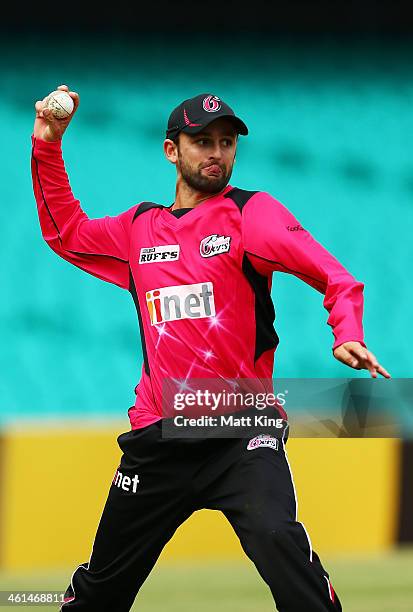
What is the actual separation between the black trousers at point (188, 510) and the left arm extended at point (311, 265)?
62 centimetres

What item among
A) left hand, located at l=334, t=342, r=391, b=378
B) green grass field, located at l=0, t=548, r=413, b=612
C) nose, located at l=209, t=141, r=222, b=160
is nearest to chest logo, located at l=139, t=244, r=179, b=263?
nose, located at l=209, t=141, r=222, b=160

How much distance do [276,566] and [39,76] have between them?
8243 mm

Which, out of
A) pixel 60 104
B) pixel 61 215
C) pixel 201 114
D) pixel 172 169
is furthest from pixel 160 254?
pixel 172 169

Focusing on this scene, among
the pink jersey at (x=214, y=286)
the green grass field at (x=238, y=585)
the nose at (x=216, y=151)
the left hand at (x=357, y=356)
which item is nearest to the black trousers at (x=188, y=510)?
the pink jersey at (x=214, y=286)

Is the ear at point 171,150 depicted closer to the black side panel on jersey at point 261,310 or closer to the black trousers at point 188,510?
the black side panel on jersey at point 261,310

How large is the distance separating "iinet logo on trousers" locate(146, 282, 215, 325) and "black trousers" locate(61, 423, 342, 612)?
439 millimetres

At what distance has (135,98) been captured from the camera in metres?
11.7

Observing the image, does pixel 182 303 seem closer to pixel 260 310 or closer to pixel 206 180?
pixel 260 310

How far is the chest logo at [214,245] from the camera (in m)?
4.75

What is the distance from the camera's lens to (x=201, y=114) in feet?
16.3

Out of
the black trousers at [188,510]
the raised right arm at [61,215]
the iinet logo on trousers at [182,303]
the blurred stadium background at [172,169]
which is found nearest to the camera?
the black trousers at [188,510]

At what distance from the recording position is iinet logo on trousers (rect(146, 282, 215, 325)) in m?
4.73

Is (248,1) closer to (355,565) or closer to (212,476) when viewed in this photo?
(355,565)

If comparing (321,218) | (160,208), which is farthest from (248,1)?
(160,208)
